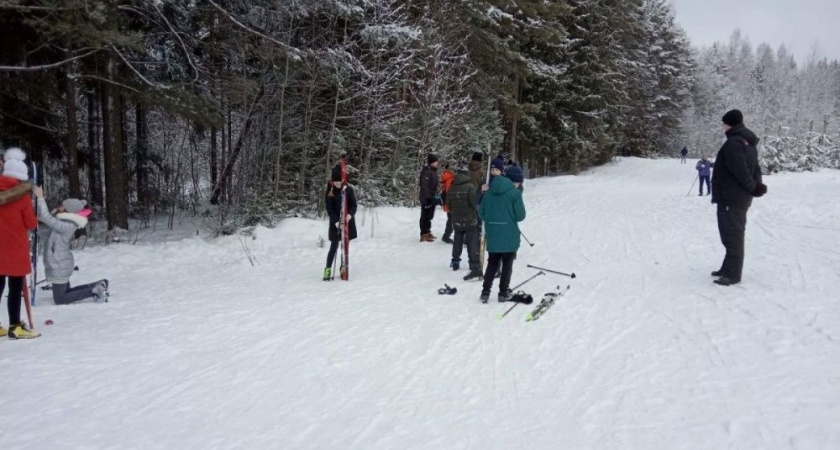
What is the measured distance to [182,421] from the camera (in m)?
4.02

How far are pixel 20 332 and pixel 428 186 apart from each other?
8.81 m

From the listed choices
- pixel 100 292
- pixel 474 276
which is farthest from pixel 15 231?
pixel 474 276

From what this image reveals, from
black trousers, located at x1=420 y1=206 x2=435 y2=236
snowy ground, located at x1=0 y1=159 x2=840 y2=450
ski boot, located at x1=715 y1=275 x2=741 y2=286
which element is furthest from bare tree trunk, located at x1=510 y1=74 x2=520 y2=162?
ski boot, located at x1=715 y1=275 x2=741 y2=286

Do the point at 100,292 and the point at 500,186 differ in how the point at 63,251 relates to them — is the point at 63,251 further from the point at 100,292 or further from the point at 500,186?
the point at 500,186

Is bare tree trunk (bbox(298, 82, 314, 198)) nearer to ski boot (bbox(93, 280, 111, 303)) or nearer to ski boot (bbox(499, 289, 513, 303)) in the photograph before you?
ski boot (bbox(93, 280, 111, 303))

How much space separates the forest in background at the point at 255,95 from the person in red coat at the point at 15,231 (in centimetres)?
442

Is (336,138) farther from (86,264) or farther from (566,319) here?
(566,319)

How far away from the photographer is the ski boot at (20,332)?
5.82 metres

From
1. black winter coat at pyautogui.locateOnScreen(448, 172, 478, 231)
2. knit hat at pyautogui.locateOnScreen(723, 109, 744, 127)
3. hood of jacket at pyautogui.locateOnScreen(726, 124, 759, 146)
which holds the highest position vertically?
knit hat at pyautogui.locateOnScreen(723, 109, 744, 127)

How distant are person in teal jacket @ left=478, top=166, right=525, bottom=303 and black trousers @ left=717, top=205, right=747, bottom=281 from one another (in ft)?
9.39

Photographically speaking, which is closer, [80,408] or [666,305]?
[80,408]

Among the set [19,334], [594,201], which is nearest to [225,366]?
[19,334]

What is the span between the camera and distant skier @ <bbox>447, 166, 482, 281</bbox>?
32.0 ft

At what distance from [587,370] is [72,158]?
1373 centimetres
